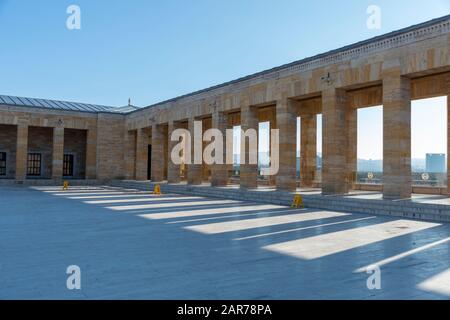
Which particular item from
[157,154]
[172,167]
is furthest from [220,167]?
[157,154]

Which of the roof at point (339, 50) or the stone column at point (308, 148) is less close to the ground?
the roof at point (339, 50)

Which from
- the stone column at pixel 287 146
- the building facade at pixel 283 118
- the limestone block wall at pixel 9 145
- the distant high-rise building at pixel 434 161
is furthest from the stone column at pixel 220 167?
the distant high-rise building at pixel 434 161

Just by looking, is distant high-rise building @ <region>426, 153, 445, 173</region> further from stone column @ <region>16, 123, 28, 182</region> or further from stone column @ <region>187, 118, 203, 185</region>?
stone column @ <region>16, 123, 28, 182</region>

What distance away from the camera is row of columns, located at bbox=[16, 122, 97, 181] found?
101ft

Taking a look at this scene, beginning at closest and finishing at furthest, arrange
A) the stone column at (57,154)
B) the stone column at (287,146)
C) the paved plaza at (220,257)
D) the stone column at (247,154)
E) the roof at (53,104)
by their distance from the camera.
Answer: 1. the paved plaza at (220,257)
2. the stone column at (287,146)
3. the stone column at (247,154)
4. the stone column at (57,154)
5. the roof at (53,104)

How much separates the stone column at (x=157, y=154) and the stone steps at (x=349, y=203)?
25.9 ft

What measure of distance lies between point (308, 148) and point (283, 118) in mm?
6305

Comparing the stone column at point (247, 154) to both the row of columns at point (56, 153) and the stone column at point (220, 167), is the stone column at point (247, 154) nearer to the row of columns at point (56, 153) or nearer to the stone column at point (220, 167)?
the stone column at point (220, 167)

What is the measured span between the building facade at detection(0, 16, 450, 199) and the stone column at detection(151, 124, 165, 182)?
8cm

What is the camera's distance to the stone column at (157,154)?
30.8 meters

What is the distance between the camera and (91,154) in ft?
113

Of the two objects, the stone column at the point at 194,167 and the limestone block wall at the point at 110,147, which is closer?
the stone column at the point at 194,167

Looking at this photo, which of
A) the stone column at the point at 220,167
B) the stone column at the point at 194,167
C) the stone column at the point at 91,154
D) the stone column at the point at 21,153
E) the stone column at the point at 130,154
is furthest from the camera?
the stone column at the point at 130,154

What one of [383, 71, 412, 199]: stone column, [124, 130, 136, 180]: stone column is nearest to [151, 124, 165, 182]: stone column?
[124, 130, 136, 180]: stone column
